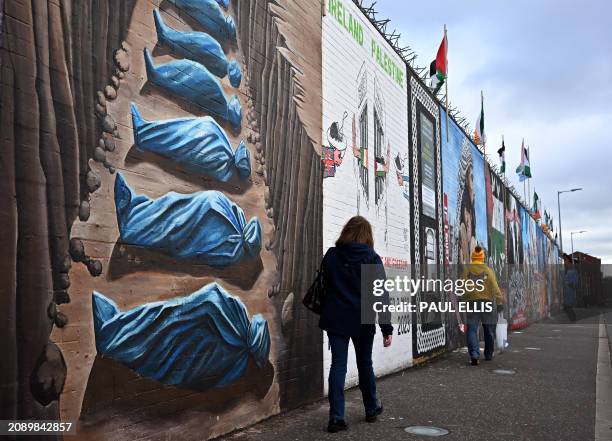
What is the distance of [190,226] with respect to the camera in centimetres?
432

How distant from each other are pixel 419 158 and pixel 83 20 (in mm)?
7662

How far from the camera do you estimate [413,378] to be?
796 centimetres

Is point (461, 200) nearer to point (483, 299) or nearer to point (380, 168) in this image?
point (483, 299)

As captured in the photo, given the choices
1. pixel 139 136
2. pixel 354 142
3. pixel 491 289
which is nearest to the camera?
pixel 139 136

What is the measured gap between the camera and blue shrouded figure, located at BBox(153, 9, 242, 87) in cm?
417

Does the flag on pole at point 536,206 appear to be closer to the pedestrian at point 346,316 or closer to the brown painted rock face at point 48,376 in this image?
the pedestrian at point 346,316

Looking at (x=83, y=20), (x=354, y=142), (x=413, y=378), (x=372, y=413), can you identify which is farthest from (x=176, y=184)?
(x=413, y=378)

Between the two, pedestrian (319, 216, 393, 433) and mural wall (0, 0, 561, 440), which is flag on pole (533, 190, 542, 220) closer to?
mural wall (0, 0, 561, 440)

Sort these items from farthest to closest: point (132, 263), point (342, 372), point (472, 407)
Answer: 1. point (472, 407)
2. point (342, 372)
3. point (132, 263)

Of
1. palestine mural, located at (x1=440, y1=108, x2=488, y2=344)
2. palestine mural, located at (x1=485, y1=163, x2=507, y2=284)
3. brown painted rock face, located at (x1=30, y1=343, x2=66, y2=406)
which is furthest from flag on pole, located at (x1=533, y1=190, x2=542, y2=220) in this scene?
brown painted rock face, located at (x1=30, y1=343, x2=66, y2=406)

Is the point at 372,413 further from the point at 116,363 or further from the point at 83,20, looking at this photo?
the point at 83,20

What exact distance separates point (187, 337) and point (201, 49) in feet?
7.47

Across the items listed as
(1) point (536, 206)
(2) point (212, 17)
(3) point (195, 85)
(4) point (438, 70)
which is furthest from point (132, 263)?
(1) point (536, 206)

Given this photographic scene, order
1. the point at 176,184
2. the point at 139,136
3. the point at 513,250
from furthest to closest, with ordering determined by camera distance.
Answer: the point at 513,250, the point at 176,184, the point at 139,136
